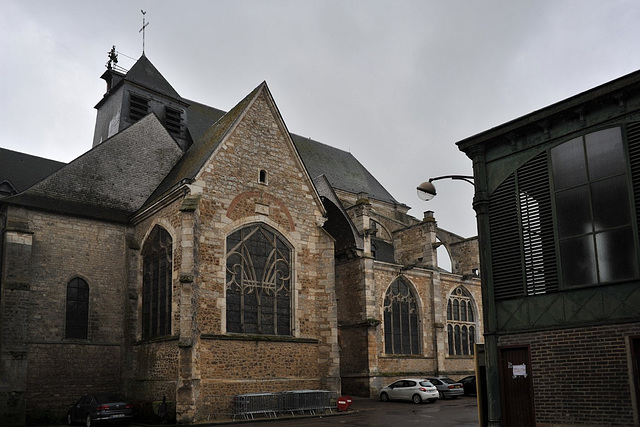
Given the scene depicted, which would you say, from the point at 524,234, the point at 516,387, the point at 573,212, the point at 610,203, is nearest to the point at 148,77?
the point at 524,234

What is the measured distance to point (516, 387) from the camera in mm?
11516

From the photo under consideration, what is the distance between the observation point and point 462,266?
119 ft

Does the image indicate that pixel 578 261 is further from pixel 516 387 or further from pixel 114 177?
pixel 114 177

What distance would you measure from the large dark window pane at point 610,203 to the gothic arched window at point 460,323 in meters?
23.0

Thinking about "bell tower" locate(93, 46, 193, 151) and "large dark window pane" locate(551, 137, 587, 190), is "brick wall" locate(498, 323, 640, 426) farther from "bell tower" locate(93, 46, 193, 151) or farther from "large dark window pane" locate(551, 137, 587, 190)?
"bell tower" locate(93, 46, 193, 151)

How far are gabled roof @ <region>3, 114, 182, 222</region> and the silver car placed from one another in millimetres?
13114

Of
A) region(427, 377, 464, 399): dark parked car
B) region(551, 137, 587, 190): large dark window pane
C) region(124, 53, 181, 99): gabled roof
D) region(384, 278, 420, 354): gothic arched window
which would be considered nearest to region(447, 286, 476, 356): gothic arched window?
region(384, 278, 420, 354): gothic arched window

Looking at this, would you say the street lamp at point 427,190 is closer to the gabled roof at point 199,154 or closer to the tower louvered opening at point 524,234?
the tower louvered opening at point 524,234

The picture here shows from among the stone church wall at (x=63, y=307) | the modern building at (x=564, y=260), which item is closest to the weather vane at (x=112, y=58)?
the stone church wall at (x=63, y=307)

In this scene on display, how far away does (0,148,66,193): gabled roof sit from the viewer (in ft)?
83.2

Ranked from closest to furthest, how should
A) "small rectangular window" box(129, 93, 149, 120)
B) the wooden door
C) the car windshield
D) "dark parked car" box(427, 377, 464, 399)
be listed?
the wooden door < the car windshield < "dark parked car" box(427, 377, 464, 399) < "small rectangular window" box(129, 93, 149, 120)

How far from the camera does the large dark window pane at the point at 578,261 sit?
34.8ft

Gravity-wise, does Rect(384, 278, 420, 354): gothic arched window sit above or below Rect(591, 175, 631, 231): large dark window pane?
below

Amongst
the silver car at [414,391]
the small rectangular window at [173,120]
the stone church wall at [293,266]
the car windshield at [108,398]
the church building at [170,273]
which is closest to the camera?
the car windshield at [108,398]
